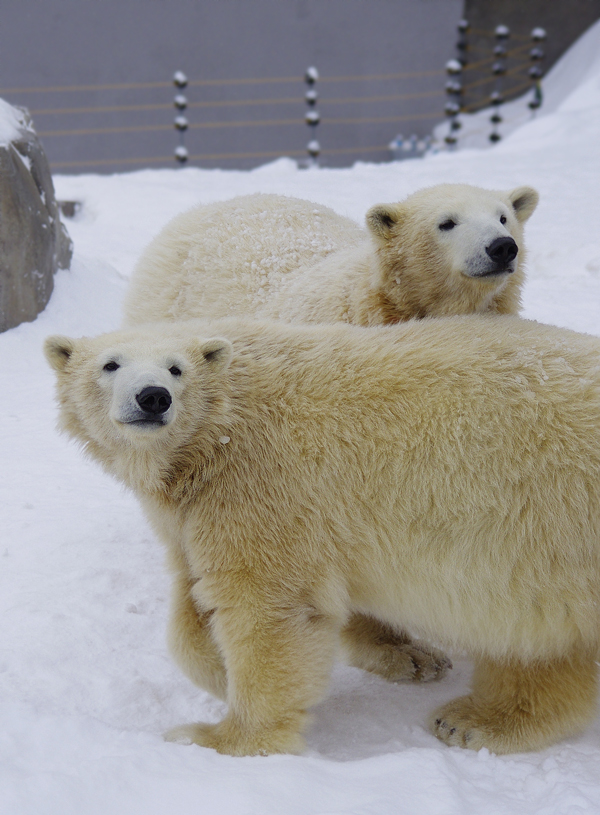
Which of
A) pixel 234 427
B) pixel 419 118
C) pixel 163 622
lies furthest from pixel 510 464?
pixel 419 118

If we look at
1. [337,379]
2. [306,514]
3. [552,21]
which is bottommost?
[306,514]

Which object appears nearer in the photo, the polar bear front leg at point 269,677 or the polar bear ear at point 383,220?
the polar bear front leg at point 269,677

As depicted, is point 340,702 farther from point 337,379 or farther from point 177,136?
point 177,136

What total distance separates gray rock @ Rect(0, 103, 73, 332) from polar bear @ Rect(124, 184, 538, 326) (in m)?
1.41

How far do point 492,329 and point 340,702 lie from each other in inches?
56.5

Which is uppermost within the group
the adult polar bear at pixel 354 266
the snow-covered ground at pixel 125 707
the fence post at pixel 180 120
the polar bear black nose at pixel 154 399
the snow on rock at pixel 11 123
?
the fence post at pixel 180 120

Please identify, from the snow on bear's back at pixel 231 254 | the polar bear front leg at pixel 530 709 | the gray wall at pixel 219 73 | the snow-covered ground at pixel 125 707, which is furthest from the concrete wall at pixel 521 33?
the polar bear front leg at pixel 530 709

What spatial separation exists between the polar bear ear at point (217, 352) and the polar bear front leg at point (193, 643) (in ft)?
2.50

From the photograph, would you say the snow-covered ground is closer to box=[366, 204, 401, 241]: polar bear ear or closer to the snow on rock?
the snow on rock

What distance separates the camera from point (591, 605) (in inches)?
95.7

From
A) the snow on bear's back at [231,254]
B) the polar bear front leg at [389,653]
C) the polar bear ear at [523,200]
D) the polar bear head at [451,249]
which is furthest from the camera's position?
the snow on bear's back at [231,254]

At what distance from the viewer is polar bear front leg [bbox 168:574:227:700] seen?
2.68 meters

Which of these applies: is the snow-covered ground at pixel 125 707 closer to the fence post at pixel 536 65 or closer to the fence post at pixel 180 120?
the fence post at pixel 180 120

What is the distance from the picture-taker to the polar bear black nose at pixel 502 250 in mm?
3084
